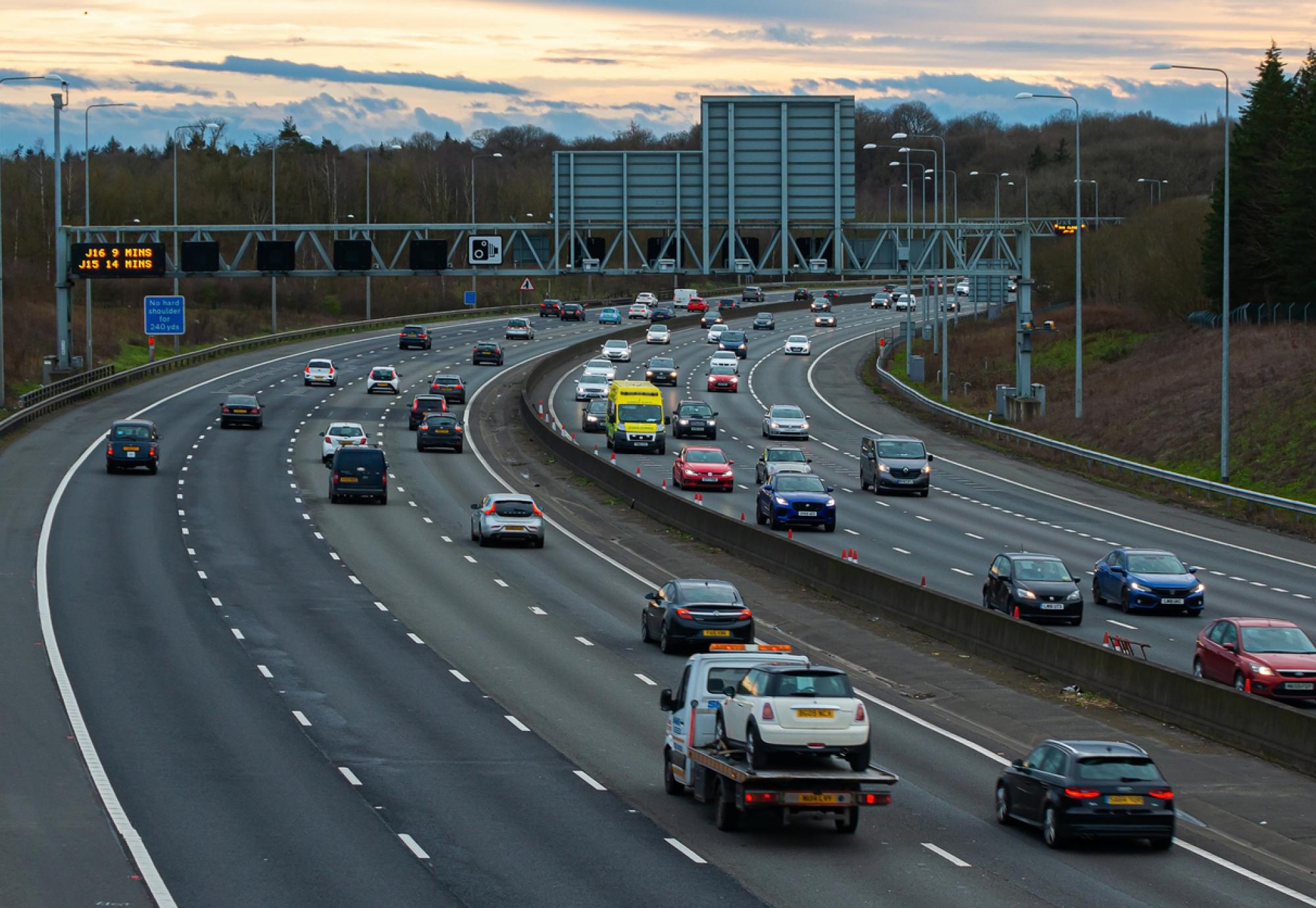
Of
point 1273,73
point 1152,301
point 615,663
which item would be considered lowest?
point 615,663

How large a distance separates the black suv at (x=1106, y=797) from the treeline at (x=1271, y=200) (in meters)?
63.9

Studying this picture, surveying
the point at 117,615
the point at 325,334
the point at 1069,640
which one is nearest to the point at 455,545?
the point at 117,615

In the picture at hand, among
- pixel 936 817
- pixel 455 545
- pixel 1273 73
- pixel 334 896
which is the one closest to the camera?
pixel 334 896

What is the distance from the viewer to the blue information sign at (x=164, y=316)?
92500 mm

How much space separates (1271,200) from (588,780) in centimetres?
7253

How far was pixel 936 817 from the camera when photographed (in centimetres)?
2081

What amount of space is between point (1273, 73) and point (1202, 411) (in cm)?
3821

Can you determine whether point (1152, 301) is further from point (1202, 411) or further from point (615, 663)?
point (615, 663)

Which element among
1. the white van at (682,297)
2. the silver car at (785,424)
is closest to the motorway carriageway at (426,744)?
the silver car at (785,424)

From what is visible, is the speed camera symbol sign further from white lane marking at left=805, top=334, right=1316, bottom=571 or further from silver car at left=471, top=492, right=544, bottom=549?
silver car at left=471, top=492, right=544, bottom=549

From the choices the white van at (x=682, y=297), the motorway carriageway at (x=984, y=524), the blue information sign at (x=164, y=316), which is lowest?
the motorway carriageway at (x=984, y=524)

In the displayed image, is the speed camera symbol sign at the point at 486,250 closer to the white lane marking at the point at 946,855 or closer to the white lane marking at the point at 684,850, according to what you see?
the white lane marking at the point at 684,850

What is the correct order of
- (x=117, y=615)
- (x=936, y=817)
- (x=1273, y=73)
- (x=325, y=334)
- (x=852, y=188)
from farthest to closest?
1. (x=325, y=334)
2. (x=1273, y=73)
3. (x=852, y=188)
4. (x=117, y=615)
5. (x=936, y=817)

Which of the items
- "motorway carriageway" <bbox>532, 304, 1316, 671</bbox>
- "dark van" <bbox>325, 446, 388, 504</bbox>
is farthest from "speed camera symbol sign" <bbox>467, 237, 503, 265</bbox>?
"dark van" <bbox>325, 446, 388, 504</bbox>
